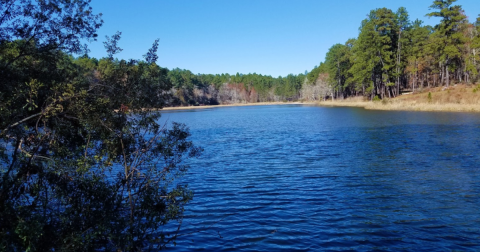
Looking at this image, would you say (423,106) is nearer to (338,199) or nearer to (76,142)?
(338,199)

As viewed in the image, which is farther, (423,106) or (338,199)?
(423,106)

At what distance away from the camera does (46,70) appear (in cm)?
801

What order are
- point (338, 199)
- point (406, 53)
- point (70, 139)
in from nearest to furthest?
1. point (70, 139)
2. point (338, 199)
3. point (406, 53)

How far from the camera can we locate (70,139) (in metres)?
7.59

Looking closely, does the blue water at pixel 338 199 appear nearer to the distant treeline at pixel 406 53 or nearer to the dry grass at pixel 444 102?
the dry grass at pixel 444 102

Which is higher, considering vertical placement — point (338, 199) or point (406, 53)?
point (406, 53)

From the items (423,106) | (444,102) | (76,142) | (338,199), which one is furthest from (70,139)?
(444,102)

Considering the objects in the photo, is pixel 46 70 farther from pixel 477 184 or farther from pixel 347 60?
pixel 347 60

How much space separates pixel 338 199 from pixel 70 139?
367 inches

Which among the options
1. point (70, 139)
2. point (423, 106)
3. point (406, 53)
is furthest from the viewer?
point (406, 53)

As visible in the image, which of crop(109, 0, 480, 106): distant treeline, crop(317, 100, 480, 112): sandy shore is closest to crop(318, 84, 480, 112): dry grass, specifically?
crop(317, 100, 480, 112): sandy shore

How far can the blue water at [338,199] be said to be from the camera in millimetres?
9125

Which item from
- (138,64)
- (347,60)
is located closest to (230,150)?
(138,64)

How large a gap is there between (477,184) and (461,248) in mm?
6396
